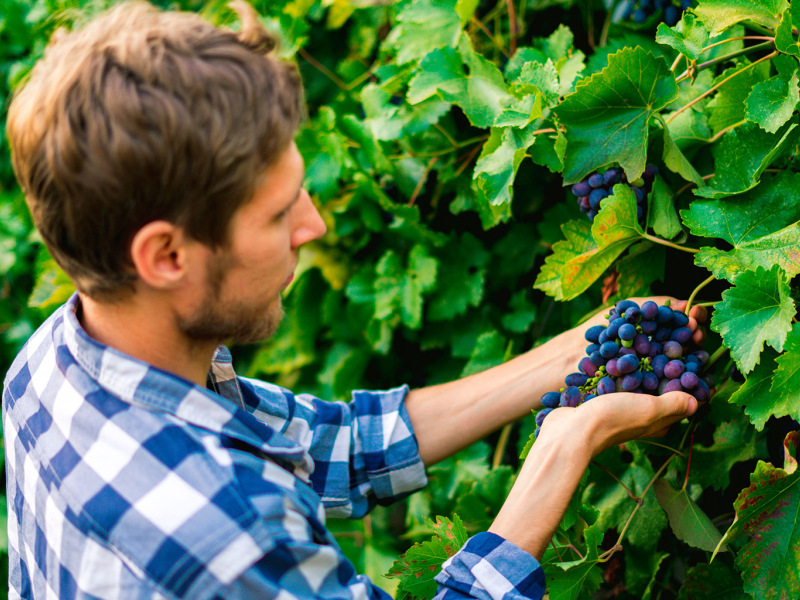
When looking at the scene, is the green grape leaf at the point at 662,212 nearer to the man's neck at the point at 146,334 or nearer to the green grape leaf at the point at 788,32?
the green grape leaf at the point at 788,32

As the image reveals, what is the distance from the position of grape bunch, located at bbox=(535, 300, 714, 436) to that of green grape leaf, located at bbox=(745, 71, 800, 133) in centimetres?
28

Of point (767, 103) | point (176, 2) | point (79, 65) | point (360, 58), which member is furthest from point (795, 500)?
point (176, 2)

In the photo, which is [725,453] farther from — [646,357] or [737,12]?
[737,12]

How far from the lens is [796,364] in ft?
2.69

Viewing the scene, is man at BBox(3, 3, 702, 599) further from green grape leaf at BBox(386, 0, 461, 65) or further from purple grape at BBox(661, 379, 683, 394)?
green grape leaf at BBox(386, 0, 461, 65)

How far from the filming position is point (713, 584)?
1047 mm

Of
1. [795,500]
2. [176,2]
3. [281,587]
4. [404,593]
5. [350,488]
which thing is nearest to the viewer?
[281,587]

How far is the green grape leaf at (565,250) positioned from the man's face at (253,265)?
48cm

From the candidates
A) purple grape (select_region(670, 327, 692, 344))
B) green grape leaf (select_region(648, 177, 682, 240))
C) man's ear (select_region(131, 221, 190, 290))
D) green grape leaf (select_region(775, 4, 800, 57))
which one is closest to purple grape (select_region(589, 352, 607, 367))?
purple grape (select_region(670, 327, 692, 344))

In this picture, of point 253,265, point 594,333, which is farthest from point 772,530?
point 253,265

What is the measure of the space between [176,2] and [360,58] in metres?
0.86

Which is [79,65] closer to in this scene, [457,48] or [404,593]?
[457,48]

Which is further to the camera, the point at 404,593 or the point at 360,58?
the point at 360,58

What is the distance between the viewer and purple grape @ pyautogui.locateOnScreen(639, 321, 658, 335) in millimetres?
951
